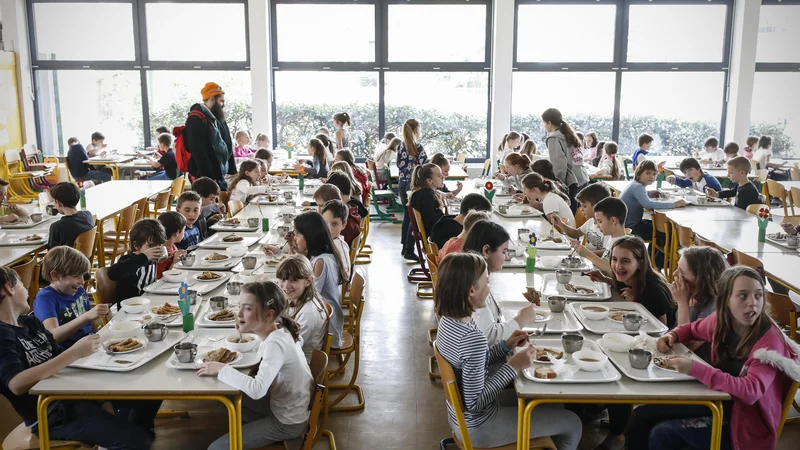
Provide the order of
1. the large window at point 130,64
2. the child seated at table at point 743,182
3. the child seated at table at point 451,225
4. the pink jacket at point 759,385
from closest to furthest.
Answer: the pink jacket at point 759,385, the child seated at table at point 451,225, the child seated at table at point 743,182, the large window at point 130,64

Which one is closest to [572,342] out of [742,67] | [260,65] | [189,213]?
[189,213]

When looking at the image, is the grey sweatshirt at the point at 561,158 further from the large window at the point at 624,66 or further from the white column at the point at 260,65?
the white column at the point at 260,65

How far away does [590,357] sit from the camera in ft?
9.39

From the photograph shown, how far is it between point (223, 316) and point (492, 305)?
4.10 ft

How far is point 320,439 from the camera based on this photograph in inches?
148

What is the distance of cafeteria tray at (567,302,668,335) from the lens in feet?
10.6

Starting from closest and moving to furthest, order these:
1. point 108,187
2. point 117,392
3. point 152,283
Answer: point 117,392, point 152,283, point 108,187

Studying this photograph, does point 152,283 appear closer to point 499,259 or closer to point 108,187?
point 499,259

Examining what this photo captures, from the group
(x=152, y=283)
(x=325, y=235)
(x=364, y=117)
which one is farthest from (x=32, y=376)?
(x=364, y=117)

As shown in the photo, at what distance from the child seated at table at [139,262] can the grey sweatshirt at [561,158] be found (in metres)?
4.52

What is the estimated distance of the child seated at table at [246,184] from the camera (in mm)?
7129

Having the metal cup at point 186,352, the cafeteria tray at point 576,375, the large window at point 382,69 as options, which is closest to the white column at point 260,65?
the large window at point 382,69

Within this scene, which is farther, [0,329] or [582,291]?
[582,291]

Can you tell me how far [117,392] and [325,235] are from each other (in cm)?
169
